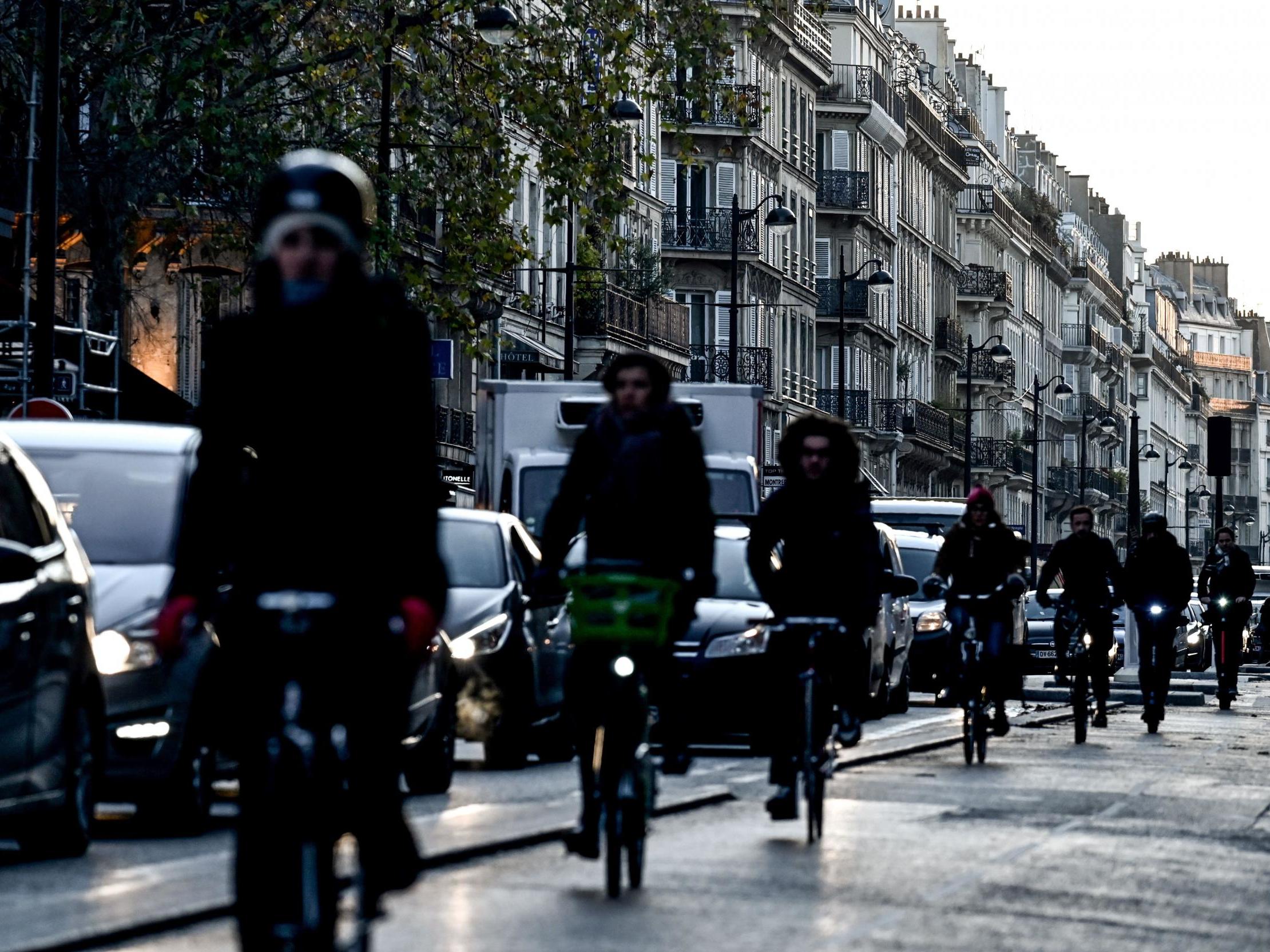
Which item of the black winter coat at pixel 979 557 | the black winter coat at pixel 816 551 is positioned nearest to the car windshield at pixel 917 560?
Result: the black winter coat at pixel 979 557

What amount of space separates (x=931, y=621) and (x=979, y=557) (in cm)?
1373

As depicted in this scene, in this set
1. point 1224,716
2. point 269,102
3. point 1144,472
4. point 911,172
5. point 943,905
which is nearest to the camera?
point 943,905

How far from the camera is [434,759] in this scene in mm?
15789

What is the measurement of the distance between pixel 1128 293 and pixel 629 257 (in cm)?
10429

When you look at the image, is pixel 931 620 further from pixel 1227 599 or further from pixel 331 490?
pixel 331 490

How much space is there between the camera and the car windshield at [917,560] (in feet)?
118

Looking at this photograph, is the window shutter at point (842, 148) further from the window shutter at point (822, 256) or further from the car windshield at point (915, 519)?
the car windshield at point (915, 519)

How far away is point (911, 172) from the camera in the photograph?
110125mm

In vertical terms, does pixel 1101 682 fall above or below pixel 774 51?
Answer: below

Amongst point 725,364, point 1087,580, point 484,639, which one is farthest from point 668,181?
point 484,639

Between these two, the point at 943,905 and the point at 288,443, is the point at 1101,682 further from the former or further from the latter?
the point at 288,443

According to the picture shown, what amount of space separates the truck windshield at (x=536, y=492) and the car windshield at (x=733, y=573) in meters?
5.83

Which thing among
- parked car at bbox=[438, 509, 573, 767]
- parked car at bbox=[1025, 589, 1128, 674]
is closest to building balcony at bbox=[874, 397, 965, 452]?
parked car at bbox=[1025, 589, 1128, 674]

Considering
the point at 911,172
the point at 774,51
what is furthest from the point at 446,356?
the point at 911,172
